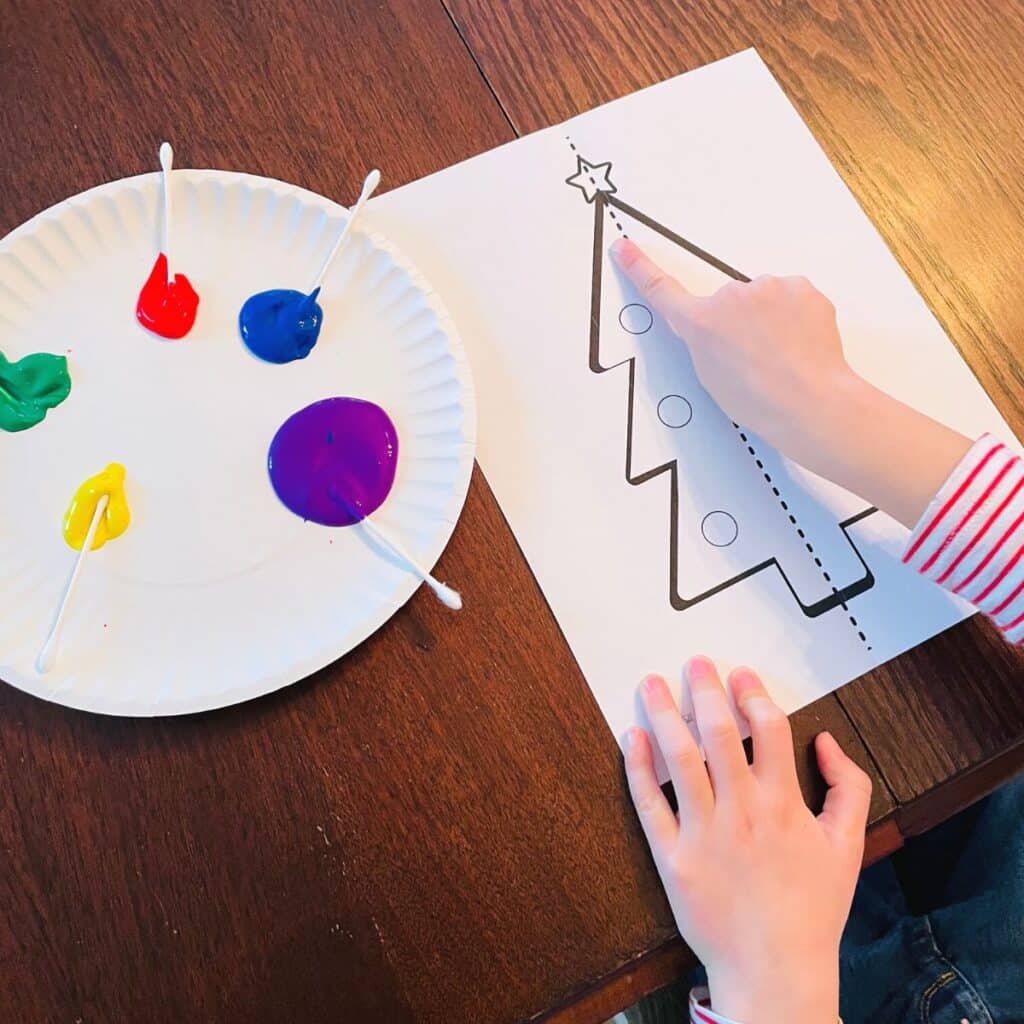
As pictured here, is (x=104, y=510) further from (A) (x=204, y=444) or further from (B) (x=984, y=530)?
(B) (x=984, y=530)

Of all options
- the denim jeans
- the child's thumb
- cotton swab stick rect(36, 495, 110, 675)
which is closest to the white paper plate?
cotton swab stick rect(36, 495, 110, 675)

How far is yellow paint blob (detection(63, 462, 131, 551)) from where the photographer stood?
45cm

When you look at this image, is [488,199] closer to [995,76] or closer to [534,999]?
[995,76]

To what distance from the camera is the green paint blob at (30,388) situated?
0.46 m

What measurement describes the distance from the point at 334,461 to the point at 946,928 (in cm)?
50

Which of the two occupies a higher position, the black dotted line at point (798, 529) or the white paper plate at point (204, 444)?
the white paper plate at point (204, 444)

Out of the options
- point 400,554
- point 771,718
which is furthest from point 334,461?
point 771,718

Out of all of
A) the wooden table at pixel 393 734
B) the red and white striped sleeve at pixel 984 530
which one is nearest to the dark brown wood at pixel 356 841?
the wooden table at pixel 393 734

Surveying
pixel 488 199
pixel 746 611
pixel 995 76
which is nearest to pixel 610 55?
pixel 488 199

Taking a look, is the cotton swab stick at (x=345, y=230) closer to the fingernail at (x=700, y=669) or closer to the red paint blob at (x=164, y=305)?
the red paint blob at (x=164, y=305)

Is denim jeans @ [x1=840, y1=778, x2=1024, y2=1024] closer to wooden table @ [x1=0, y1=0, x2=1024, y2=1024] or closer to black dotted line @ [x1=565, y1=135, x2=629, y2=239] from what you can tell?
wooden table @ [x1=0, y1=0, x2=1024, y2=1024]

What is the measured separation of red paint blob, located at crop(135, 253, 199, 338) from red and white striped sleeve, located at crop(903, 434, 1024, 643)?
407 mm

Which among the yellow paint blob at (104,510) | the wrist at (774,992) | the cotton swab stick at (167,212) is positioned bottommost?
the wrist at (774,992)

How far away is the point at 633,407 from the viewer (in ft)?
1.70
